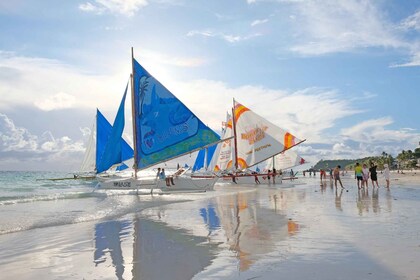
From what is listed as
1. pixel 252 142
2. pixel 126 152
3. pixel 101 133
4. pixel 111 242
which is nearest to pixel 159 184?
pixel 252 142

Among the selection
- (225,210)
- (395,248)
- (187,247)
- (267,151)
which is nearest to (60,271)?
(187,247)

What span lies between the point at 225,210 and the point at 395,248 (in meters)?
8.76

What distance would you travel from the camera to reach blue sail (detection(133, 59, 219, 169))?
27.2 m

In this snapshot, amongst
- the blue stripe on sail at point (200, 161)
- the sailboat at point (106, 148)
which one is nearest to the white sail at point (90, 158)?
the sailboat at point (106, 148)

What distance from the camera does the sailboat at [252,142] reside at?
42.2 m

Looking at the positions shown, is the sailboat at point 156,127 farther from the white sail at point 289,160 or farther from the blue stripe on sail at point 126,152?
the white sail at point 289,160

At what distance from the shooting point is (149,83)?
27438 mm

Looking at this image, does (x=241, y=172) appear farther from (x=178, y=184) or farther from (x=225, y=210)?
(x=225, y=210)

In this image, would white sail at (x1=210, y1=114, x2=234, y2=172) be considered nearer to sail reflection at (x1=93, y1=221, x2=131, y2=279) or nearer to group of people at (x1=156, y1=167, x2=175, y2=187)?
group of people at (x1=156, y1=167, x2=175, y2=187)

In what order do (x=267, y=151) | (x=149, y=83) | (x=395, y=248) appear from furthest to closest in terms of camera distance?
(x=267, y=151) → (x=149, y=83) → (x=395, y=248)

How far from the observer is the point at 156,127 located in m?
27.2

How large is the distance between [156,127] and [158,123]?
322 mm

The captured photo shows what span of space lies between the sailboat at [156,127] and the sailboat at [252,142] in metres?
14.9

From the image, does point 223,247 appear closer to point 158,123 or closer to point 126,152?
point 158,123
